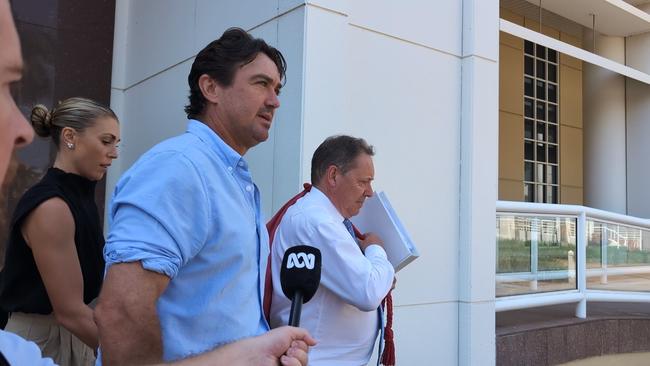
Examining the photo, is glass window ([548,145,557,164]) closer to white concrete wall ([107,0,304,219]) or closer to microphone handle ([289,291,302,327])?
white concrete wall ([107,0,304,219])

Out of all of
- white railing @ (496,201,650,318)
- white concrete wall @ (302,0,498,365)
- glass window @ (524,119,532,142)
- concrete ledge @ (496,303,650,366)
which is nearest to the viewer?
white concrete wall @ (302,0,498,365)

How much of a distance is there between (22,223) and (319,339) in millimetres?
1293

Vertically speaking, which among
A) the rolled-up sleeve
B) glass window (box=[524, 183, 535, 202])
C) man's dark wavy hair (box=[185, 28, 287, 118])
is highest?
glass window (box=[524, 183, 535, 202])

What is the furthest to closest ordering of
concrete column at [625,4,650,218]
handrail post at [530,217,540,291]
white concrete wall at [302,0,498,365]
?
concrete column at [625,4,650,218], handrail post at [530,217,540,291], white concrete wall at [302,0,498,365]

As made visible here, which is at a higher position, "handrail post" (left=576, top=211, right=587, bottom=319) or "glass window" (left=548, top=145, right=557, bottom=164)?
"glass window" (left=548, top=145, right=557, bottom=164)

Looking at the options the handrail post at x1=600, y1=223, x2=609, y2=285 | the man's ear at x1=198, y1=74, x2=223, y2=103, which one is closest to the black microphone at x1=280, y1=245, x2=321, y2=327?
the man's ear at x1=198, y1=74, x2=223, y2=103

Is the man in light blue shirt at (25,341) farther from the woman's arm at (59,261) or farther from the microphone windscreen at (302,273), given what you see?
the woman's arm at (59,261)

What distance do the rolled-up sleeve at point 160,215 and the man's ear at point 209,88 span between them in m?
0.31

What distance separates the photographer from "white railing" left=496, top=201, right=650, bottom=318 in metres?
4.99

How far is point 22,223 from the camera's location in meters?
2.10

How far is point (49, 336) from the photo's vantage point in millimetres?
2238

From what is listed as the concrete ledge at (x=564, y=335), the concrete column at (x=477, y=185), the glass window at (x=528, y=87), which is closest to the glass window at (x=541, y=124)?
the glass window at (x=528, y=87)

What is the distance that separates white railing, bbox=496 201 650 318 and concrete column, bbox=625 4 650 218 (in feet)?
11.4

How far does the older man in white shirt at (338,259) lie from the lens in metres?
2.34
